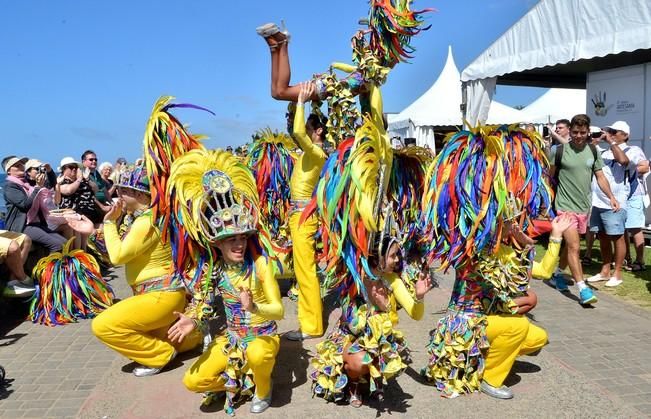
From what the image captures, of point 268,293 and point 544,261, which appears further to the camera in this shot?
point 544,261

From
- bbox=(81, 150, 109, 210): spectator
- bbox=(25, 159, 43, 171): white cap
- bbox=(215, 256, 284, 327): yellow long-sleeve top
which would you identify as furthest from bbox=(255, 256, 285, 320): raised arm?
bbox=(81, 150, 109, 210): spectator

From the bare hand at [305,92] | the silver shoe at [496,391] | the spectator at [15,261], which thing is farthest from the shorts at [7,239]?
the silver shoe at [496,391]

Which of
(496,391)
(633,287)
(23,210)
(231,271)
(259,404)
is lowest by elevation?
(633,287)

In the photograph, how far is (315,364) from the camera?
3.28 meters

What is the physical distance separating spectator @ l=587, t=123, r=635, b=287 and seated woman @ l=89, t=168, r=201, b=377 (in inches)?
190

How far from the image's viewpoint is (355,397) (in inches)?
129

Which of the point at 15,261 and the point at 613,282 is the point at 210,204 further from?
the point at 613,282

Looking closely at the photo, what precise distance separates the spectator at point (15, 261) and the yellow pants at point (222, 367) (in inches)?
123

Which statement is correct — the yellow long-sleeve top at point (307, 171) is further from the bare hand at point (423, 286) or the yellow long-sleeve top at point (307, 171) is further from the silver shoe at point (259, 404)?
the silver shoe at point (259, 404)

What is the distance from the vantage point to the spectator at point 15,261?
530cm

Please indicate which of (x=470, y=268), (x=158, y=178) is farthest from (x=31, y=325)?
(x=470, y=268)

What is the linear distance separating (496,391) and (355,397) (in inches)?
35.8

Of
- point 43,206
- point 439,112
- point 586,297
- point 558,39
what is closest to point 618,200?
point 586,297

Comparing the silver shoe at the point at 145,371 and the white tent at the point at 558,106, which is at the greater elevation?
the white tent at the point at 558,106
